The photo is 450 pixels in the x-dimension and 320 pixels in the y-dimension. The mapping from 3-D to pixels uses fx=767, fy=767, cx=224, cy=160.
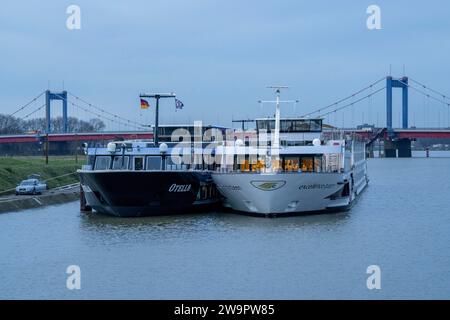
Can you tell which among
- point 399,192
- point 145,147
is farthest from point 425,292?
point 399,192

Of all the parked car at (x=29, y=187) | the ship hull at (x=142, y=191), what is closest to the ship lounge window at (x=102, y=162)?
the ship hull at (x=142, y=191)

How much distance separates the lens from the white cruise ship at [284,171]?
38.3 metres

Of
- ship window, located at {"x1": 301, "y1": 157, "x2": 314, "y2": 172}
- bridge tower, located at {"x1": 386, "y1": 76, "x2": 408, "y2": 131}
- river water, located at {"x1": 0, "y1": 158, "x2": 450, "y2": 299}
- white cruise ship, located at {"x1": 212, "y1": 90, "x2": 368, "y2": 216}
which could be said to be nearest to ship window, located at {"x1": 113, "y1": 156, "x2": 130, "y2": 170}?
river water, located at {"x1": 0, "y1": 158, "x2": 450, "y2": 299}

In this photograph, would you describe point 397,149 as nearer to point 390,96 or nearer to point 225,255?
point 390,96

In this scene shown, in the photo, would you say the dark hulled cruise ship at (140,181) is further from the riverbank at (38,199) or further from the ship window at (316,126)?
the ship window at (316,126)

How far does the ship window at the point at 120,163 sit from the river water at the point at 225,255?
298 centimetres

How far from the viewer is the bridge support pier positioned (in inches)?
6904

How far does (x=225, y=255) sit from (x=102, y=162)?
14220 millimetres

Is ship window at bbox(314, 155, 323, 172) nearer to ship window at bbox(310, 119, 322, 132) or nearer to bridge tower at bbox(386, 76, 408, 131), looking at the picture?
ship window at bbox(310, 119, 322, 132)

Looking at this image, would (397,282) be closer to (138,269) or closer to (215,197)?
(138,269)

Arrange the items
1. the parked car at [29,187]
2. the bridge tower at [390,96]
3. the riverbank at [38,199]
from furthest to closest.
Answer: the bridge tower at [390,96], the parked car at [29,187], the riverbank at [38,199]

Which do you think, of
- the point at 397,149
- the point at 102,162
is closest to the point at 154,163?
the point at 102,162

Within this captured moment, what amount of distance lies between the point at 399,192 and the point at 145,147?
1086 inches

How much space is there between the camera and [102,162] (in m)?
41.6
